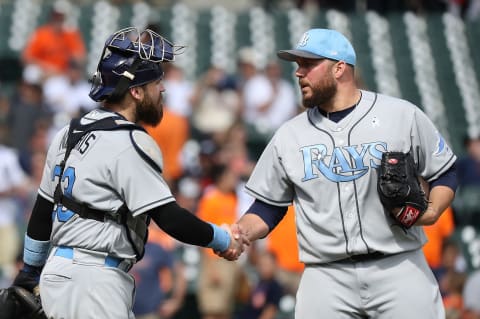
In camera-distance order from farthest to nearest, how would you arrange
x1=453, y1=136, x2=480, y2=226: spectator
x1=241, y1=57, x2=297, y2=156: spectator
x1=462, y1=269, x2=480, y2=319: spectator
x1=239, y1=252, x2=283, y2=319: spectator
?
x1=241, y1=57, x2=297, y2=156: spectator, x1=453, y1=136, x2=480, y2=226: spectator, x1=239, y1=252, x2=283, y2=319: spectator, x1=462, y1=269, x2=480, y2=319: spectator

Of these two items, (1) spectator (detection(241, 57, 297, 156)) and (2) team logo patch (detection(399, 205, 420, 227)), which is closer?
(2) team logo patch (detection(399, 205, 420, 227))

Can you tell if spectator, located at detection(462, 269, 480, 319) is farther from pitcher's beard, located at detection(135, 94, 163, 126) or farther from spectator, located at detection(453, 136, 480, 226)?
pitcher's beard, located at detection(135, 94, 163, 126)

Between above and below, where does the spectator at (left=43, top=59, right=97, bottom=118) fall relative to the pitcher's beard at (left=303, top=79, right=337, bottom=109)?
below

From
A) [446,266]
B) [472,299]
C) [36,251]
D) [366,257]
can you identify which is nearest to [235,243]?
[366,257]

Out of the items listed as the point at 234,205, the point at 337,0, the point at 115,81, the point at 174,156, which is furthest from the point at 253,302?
the point at 337,0

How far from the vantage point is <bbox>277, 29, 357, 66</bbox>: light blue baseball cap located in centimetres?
Answer: 612

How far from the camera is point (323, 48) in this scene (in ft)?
20.1

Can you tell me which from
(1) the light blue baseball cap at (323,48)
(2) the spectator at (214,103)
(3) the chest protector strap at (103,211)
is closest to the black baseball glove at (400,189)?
(1) the light blue baseball cap at (323,48)

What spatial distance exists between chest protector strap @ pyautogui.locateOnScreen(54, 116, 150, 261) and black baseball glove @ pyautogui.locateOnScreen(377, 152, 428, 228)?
122 centimetres

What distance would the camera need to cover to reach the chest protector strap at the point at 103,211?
5.48 m

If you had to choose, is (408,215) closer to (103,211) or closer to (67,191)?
(103,211)

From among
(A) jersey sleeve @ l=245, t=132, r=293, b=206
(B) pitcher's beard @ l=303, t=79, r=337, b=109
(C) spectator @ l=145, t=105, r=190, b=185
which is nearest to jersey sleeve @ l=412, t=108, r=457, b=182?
(B) pitcher's beard @ l=303, t=79, r=337, b=109

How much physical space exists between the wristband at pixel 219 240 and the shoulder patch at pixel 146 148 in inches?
18.3

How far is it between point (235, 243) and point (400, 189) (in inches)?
35.4
